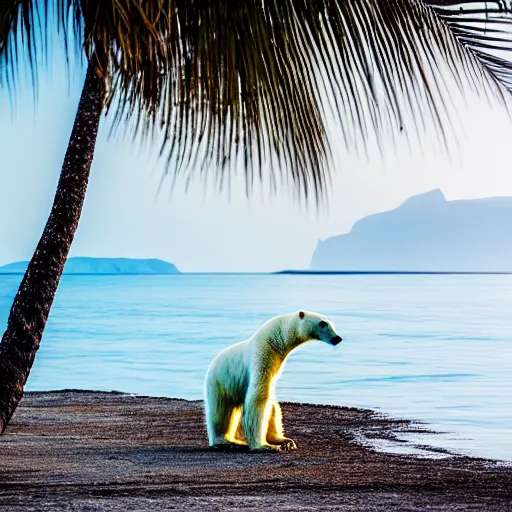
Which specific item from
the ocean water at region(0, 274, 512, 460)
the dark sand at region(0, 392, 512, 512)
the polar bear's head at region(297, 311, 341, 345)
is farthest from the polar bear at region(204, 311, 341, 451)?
the ocean water at region(0, 274, 512, 460)

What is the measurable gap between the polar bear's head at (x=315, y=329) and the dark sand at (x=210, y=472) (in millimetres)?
764

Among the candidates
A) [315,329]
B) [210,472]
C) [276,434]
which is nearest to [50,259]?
[210,472]

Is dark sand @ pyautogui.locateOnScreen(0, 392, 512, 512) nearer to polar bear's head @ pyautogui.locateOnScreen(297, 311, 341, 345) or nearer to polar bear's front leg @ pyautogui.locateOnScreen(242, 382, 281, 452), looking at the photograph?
polar bear's front leg @ pyautogui.locateOnScreen(242, 382, 281, 452)

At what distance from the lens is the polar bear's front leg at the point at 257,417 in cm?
698

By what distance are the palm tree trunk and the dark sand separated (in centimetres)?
66

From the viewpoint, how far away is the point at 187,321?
1559 inches

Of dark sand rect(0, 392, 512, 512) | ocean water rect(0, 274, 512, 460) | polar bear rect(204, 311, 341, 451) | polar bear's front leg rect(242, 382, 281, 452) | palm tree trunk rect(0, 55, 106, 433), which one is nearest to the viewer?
palm tree trunk rect(0, 55, 106, 433)

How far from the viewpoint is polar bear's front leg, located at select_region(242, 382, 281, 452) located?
6.98 meters

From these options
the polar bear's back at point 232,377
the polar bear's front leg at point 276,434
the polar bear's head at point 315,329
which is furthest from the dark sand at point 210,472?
the polar bear's head at point 315,329

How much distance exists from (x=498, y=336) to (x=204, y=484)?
1003 inches

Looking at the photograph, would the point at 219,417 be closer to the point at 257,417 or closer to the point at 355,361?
the point at 257,417

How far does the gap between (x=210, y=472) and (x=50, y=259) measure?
1.92 m

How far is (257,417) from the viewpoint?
700 centimetres

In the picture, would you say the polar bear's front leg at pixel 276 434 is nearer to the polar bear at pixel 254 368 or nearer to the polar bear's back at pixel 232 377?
the polar bear at pixel 254 368
